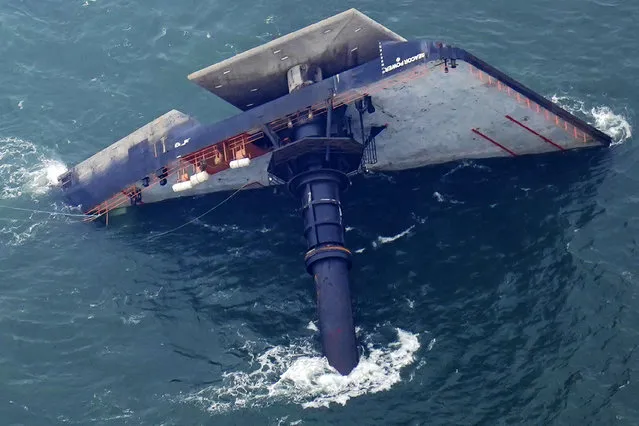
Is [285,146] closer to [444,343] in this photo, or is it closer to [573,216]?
[444,343]

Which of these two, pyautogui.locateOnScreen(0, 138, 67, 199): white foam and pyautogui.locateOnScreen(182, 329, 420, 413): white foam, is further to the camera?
pyautogui.locateOnScreen(0, 138, 67, 199): white foam

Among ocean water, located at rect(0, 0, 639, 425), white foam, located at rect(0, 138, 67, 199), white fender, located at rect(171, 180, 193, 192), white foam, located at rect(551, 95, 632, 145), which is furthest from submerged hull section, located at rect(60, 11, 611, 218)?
white foam, located at rect(0, 138, 67, 199)

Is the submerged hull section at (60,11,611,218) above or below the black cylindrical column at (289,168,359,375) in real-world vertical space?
above

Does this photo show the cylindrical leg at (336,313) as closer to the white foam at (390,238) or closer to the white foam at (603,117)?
the white foam at (390,238)

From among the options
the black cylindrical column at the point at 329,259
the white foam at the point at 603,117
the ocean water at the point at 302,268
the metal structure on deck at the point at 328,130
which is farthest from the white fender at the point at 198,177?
the white foam at the point at 603,117

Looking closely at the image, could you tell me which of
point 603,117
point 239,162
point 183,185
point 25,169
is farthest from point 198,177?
point 603,117

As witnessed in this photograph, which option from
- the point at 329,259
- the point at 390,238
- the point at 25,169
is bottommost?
the point at 329,259

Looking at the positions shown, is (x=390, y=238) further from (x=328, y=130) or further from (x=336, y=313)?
(x=336, y=313)

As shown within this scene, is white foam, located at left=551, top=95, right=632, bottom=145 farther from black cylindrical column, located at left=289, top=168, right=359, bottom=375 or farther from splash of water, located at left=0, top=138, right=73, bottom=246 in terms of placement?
splash of water, located at left=0, top=138, right=73, bottom=246
